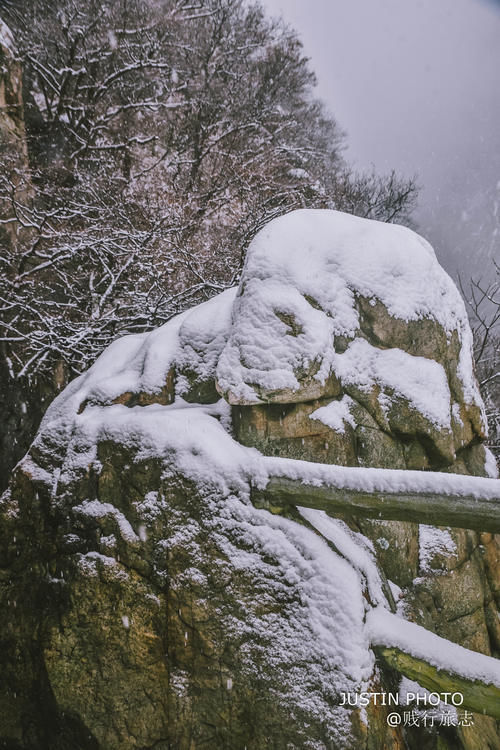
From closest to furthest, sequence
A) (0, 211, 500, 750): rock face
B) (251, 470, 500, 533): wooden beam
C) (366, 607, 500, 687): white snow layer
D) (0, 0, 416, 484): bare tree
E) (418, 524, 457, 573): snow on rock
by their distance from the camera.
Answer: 1. (251, 470, 500, 533): wooden beam
2. (366, 607, 500, 687): white snow layer
3. (0, 211, 500, 750): rock face
4. (418, 524, 457, 573): snow on rock
5. (0, 0, 416, 484): bare tree

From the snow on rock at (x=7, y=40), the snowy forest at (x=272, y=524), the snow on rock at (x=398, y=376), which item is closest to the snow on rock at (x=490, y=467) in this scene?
the snowy forest at (x=272, y=524)

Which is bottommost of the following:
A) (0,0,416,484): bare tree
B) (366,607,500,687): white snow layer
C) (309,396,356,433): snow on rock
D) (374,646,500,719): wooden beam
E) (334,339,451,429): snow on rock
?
(374,646,500,719): wooden beam

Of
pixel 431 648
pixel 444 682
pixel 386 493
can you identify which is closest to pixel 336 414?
Answer: pixel 386 493

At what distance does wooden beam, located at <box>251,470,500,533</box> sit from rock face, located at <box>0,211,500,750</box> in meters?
0.21

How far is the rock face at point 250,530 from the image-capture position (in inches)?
102

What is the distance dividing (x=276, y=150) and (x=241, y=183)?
1654mm

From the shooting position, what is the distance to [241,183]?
29.4 ft

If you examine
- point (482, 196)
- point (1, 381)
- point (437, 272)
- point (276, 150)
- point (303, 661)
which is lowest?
point (303, 661)

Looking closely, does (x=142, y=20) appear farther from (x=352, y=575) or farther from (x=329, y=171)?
(x=352, y=575)

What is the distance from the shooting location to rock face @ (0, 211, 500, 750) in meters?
2.59

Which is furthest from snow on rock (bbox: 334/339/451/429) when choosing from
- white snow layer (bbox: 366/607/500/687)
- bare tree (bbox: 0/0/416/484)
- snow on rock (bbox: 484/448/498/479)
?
bare tree (bbox: 0/0/416/484)

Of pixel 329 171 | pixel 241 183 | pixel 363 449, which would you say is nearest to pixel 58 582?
pixel 363 449

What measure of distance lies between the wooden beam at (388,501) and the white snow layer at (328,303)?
71cm

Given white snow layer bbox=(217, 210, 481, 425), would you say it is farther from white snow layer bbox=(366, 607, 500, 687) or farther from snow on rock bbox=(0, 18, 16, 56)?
snow on rock bbox=(0, 18, 16, 56)
